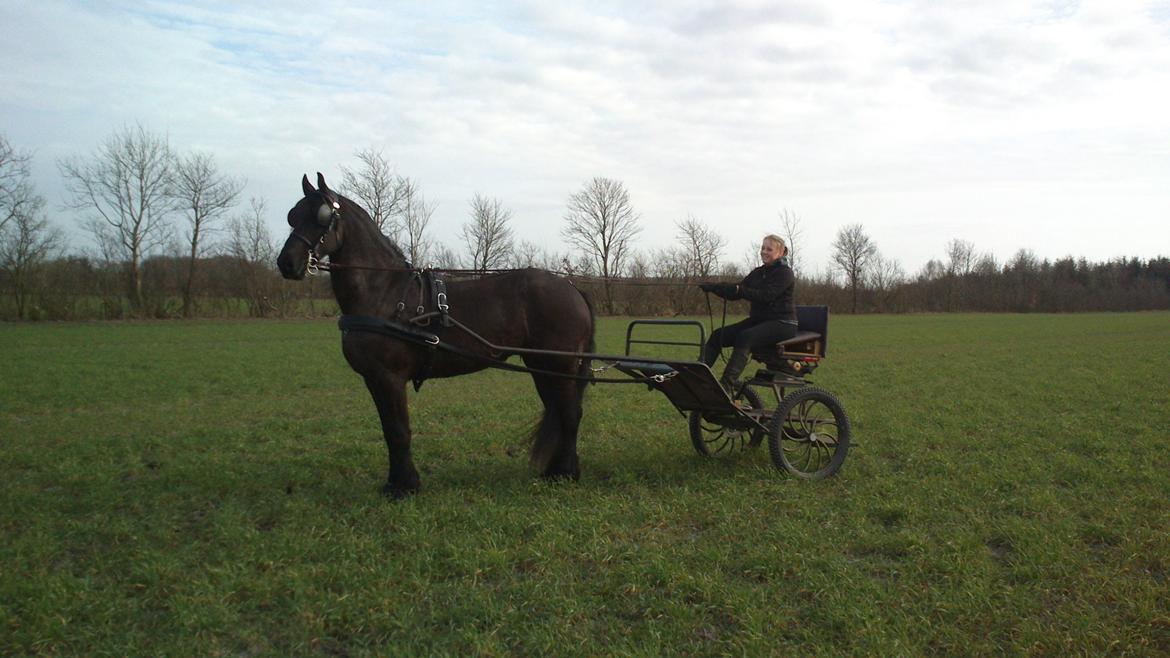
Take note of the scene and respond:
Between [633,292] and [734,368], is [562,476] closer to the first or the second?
[734,368]

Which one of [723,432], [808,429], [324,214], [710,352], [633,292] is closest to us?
[324,214]

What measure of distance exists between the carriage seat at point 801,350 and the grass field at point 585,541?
37.5 inches

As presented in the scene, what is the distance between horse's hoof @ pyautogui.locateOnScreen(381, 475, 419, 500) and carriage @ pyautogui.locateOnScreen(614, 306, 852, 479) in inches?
72.7

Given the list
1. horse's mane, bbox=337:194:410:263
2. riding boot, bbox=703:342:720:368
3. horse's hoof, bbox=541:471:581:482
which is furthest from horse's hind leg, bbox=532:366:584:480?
horse's mane, bbox=337:194:410:263

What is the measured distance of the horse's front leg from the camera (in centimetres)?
525

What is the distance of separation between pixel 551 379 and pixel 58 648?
3.50 meters

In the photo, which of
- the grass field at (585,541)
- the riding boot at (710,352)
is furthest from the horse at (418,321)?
the riding boot at (710,352)

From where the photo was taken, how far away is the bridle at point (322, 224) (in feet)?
16.7

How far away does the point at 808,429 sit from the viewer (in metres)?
6.17

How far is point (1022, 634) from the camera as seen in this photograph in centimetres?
323

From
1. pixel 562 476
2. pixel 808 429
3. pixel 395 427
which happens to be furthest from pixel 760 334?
pixel 395 427

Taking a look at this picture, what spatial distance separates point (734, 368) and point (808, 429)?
836 millimetres

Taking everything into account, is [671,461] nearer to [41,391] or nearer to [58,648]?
[58,648]

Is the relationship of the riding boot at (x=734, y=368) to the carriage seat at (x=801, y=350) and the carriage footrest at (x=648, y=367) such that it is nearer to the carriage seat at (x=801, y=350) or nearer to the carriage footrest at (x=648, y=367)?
the carriage seat at (x=801, y=350)
